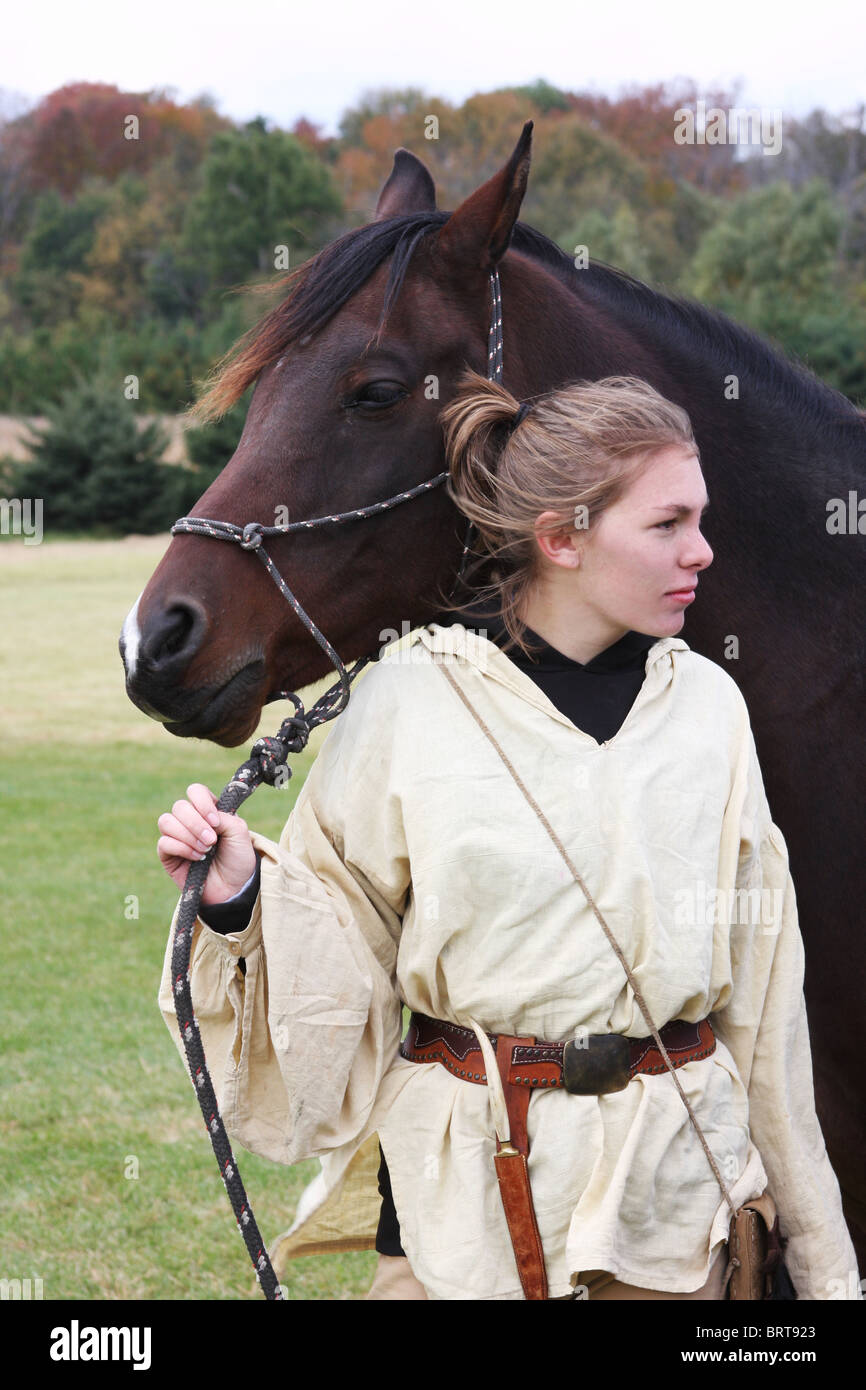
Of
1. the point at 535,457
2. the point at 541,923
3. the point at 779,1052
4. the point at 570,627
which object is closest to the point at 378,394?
the point at 535,457

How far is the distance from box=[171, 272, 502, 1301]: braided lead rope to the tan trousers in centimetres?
16

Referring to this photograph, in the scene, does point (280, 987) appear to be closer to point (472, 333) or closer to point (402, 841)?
point (402, 841)

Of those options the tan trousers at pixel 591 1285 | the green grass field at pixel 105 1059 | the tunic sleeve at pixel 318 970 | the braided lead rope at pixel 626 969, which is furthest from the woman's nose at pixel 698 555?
the green grass field at pixel 105 1059

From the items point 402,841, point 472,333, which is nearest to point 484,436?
point 472,333

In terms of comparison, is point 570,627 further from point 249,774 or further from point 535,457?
point 249,774

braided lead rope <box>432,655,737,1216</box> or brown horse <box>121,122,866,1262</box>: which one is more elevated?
brown horse <box>121,122,866,1262</box>

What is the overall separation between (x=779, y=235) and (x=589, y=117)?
31.0 metres

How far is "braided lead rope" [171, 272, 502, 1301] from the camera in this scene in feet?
5.57

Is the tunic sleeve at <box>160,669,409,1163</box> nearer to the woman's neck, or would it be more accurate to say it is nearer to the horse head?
the horse head

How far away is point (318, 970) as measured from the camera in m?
1.75

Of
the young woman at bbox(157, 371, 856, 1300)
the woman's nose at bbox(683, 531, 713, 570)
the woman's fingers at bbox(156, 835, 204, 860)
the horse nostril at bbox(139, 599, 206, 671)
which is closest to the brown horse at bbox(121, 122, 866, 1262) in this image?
the horse nostril at bbox(139, 599, 206, 671)

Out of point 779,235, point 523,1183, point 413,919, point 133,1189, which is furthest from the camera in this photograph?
point 779,235

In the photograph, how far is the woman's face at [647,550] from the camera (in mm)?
1859
